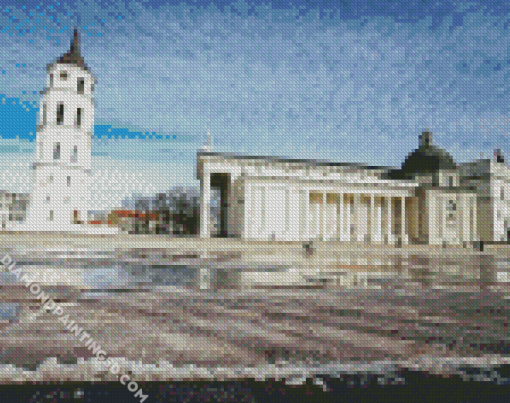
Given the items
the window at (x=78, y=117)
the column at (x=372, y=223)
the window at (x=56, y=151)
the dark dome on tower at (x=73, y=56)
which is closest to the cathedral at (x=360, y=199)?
the column at (x=372, y=223)

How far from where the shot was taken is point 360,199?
209 ft

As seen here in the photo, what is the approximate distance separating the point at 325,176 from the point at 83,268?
2051 inches

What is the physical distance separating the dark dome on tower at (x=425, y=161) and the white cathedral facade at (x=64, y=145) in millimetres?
47176

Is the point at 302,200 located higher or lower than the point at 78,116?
lower

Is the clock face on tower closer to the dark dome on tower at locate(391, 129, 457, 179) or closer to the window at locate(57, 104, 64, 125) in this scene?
the dark dome on tower at locate(391, 129, 457, 179)

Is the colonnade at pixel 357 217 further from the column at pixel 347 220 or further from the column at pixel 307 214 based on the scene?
the column at pixel 307 214

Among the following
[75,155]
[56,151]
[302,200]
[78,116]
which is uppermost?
[78,116]

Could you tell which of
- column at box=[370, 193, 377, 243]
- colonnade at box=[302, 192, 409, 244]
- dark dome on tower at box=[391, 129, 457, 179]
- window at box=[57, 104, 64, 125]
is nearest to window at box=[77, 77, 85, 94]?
window at box=[57, 104, 64, 125]

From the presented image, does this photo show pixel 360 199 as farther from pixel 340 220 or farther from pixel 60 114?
pixel 60 114

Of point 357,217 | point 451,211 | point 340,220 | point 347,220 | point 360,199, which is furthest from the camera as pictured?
point 451,211

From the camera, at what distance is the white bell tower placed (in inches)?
2152

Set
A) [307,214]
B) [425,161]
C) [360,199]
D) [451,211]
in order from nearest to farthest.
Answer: [307,214] → [360,199] → [451,211] → [425,161]

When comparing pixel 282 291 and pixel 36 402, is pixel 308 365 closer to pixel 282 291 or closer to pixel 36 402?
pixel 36 402

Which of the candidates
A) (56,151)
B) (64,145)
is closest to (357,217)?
(64,145)
